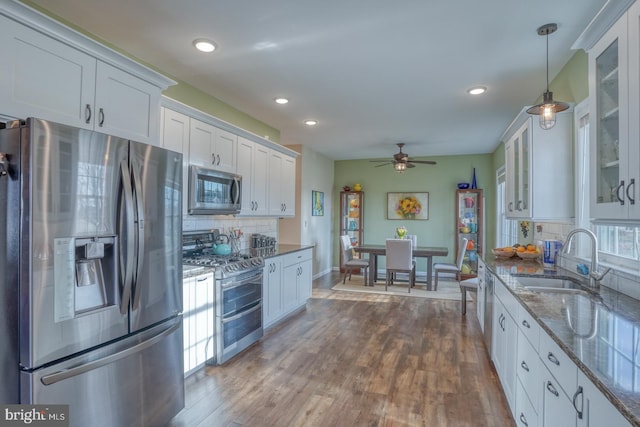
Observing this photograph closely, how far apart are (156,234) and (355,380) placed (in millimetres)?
1890

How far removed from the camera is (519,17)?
223cm

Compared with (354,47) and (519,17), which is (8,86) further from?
(519,17)

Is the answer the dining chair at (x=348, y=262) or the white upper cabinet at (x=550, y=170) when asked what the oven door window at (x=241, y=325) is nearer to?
the white upper cabinet at (x=550, y=170)

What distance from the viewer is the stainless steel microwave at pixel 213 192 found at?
3082 millimetres

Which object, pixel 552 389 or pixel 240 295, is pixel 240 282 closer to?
pixel 240 295

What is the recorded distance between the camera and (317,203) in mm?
7117

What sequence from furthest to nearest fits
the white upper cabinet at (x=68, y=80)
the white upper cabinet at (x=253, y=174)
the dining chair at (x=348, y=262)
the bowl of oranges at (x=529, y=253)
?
the dining chair at (x=348, y=262) → the white upper cabinet at (x=253, y=174) → the bowl of oranges at (x=529, y=253) → the white upper cabinet at (x=68, y=80)

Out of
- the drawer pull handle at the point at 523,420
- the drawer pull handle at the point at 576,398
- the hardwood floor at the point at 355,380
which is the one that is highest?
the drawer pull handle at the point at 576,398

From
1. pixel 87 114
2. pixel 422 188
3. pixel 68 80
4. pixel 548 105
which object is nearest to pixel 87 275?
pixel 87 114

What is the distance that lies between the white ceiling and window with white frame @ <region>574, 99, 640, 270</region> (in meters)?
0.62

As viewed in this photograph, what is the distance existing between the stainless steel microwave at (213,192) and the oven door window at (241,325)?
1.01 m

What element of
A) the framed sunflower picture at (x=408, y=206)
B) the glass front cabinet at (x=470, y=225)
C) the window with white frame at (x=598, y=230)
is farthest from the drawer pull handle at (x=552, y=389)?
the framed sunflower picture at (x=408, y=206)

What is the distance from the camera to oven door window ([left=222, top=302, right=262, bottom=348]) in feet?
9.99

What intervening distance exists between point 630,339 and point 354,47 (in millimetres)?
2394
